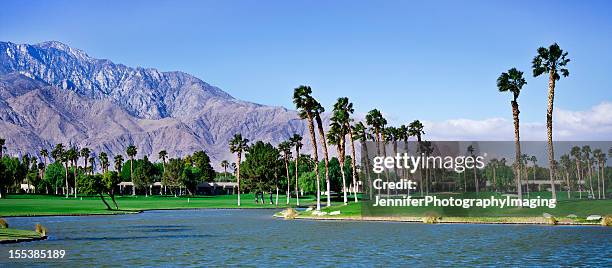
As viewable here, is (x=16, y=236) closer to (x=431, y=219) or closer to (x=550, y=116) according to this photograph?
(x=431, y=219)

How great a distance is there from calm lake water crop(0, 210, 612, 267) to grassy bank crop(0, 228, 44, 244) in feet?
3.43

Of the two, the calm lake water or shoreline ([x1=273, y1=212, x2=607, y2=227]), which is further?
shoreline ([x1=273, y1=212, x2=607, y2=227])

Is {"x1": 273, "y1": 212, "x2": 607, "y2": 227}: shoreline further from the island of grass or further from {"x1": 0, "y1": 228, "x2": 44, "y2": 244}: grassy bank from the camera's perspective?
{"x1": 0, "y1": 228, "x2": 44, "y2": 244}: grassy bank

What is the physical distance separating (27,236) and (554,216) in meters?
52.9

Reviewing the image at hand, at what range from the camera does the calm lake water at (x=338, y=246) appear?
4303cm

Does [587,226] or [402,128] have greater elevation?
[402,128]

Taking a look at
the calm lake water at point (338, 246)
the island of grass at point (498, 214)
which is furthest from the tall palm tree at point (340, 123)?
the calm lake water at point (338, 246)

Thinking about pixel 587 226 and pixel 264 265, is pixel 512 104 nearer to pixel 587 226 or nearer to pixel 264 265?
pixel 587 226

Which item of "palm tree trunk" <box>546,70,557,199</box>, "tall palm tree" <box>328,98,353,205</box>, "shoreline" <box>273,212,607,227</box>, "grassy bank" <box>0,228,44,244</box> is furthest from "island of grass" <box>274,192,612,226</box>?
"grassy bank" <box>0,228,44,244</box>

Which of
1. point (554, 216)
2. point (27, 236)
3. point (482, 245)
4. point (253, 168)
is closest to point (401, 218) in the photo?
point (554, 216)

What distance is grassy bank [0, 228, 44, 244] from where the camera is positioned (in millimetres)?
53009

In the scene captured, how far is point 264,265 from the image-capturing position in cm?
4138

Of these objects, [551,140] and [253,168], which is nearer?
[551,140]

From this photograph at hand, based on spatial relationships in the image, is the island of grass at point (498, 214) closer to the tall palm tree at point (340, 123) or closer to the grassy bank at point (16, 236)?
the tall palm tree at point (340, 123)
